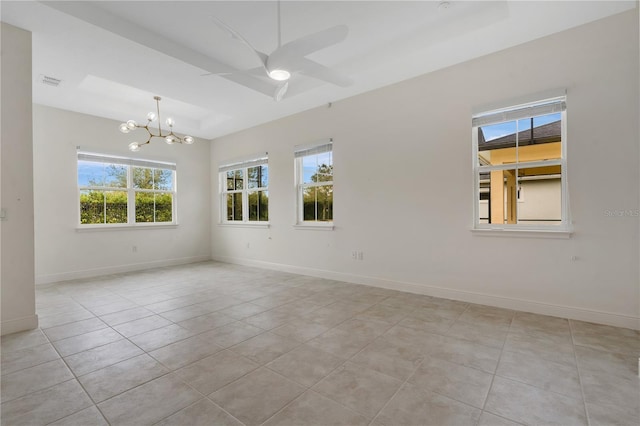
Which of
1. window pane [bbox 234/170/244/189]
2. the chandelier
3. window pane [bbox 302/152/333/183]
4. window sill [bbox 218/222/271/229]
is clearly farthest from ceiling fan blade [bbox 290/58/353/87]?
window pane [bbox 234/170/244/189]

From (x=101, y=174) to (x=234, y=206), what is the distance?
2.58 m

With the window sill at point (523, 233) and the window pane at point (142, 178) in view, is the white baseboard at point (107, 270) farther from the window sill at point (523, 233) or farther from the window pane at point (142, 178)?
the window sill at point (523, 233)

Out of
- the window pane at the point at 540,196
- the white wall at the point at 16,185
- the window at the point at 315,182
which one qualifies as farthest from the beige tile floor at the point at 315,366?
the window at the point at 315,182

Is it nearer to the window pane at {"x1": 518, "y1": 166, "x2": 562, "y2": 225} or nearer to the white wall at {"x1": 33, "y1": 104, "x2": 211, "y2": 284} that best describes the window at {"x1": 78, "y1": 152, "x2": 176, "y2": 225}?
the white wall at {"x1": 33, "y1": 104, "x2": 211, "y2": 284}

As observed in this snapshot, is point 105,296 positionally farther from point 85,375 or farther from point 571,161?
point 571,161

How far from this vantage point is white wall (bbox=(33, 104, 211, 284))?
4.85 m

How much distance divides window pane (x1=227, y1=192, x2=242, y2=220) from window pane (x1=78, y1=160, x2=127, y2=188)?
2102 millimetres

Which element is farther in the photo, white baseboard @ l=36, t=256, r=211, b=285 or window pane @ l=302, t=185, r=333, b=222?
window pane @ l=302, t=185, r=333, b=222

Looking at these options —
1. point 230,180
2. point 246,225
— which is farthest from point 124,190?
point 246,225

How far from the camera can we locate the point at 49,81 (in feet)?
13.2

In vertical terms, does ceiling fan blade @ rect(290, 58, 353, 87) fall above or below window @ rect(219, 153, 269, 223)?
above

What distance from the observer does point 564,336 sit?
262 centimetres

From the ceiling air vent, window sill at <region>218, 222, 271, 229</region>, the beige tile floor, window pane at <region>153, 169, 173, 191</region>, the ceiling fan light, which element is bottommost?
the beige tile floor

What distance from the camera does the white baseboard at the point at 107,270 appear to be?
4.88 meters
